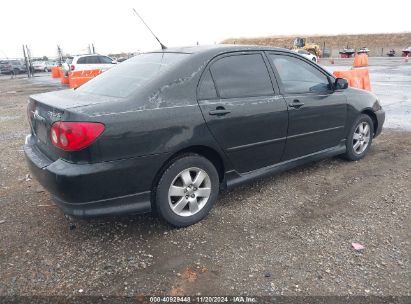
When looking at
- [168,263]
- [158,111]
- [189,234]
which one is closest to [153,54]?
[158,111]

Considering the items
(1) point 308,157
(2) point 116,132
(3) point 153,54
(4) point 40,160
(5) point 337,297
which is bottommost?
(5) point 337,297

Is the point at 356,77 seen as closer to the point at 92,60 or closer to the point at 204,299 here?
the point at 204,299

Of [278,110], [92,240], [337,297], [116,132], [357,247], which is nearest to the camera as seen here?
[337,297]

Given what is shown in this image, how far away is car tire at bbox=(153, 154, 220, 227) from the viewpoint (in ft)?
10.7

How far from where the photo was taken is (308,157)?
4539mm

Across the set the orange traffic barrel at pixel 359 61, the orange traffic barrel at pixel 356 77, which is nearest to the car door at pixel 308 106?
the orange traffic barrel at pixel 356 77

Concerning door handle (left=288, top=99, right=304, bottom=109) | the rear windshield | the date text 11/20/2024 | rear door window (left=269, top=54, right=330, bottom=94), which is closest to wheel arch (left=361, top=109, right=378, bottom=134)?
rear door window (left=269, top=54, right=330, bottom=94)

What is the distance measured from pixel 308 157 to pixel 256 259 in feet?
6.36

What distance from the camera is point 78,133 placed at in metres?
2.82

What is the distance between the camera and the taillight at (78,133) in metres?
2.82

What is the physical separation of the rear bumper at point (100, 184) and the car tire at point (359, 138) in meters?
3.09

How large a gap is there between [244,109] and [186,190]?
1012 mm

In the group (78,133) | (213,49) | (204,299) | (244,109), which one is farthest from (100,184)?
(213,49)

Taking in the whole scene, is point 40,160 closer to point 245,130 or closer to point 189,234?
point 189,234
